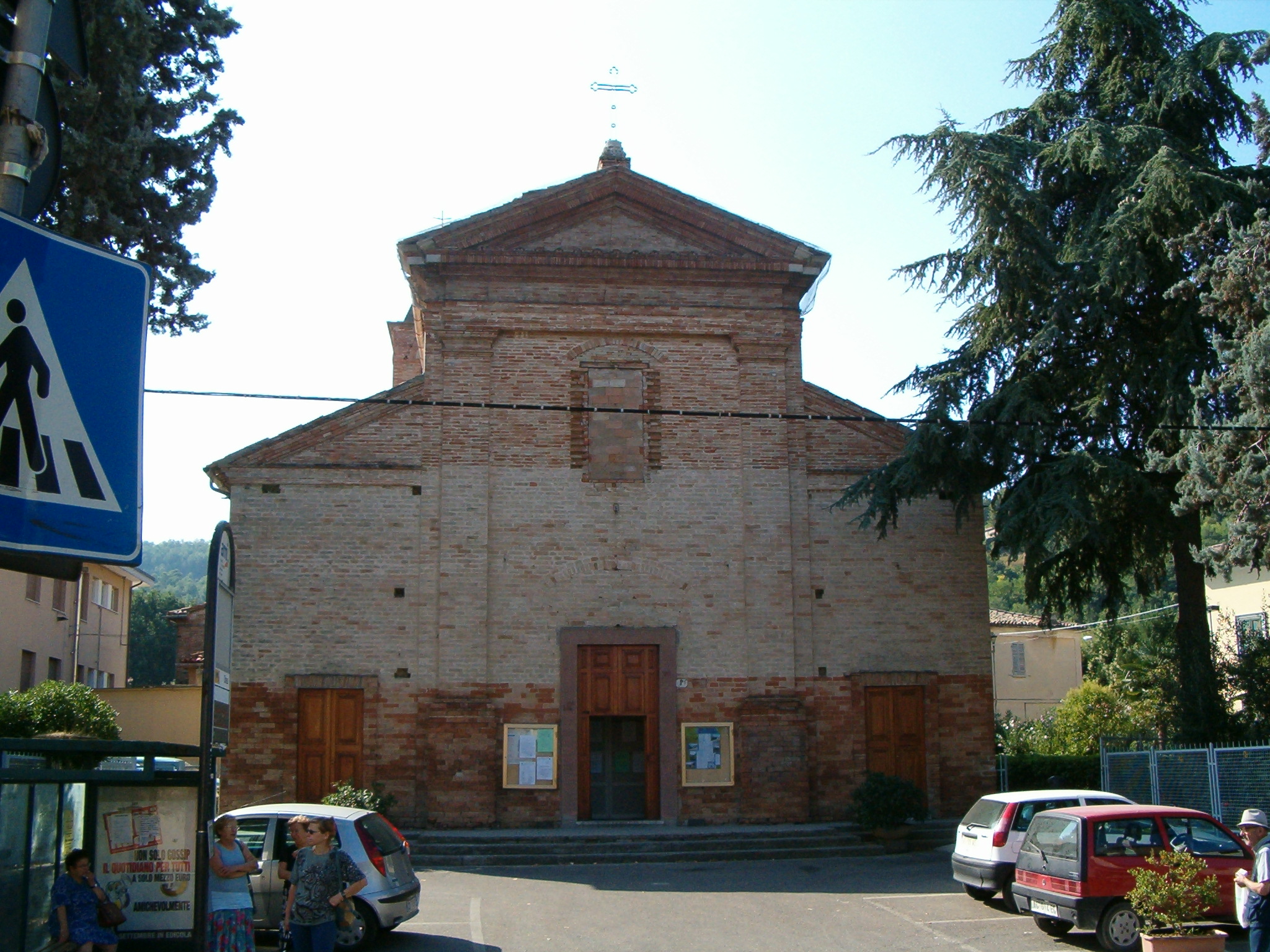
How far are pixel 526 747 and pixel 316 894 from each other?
435 inches

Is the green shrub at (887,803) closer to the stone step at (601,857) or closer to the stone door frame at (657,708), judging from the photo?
the stone step at (601,857)

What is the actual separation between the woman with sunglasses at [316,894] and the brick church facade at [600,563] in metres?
10.6

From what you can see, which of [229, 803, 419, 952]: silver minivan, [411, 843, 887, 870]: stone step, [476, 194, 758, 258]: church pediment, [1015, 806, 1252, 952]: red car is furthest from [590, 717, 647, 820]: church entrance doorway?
[476, 194, 758, 258]: church pediment

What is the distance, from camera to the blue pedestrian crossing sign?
3482mm

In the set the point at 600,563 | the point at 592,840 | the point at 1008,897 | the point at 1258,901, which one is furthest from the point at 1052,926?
the point at 600,563

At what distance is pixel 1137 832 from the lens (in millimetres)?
12258

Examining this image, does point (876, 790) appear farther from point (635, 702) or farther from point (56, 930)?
point (56, 930)

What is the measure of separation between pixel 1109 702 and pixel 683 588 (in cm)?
1708

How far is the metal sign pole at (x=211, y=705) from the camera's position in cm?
586

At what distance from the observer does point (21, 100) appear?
421cm

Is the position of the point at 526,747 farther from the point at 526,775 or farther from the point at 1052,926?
the point at 1052,926

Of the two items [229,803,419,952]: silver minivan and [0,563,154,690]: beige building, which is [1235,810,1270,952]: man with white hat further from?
[0,563,154,690]: beige building

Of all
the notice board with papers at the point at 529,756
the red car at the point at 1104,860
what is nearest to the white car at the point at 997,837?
the red car at the point at 1104,860

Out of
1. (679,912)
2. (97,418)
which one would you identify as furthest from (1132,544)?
(97,418)
